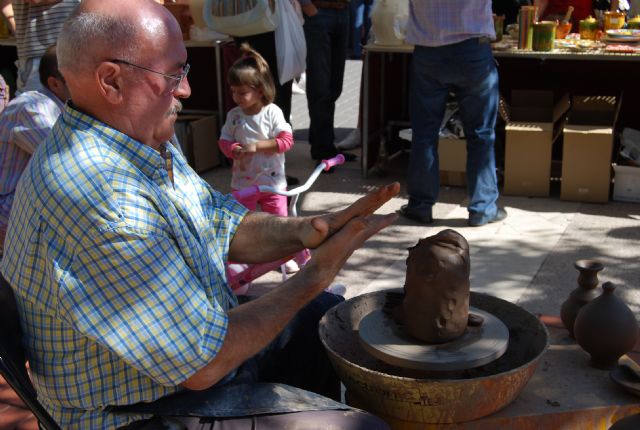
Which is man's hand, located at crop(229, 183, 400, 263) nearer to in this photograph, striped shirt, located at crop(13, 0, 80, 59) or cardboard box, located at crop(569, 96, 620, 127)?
striped shirt, located at crop(13, 0, 80, 59)

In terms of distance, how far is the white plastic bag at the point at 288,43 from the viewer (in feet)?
18.7

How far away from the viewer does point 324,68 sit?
6.30 metres

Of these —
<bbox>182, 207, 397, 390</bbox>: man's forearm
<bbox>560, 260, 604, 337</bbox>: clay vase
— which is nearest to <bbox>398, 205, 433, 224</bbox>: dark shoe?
<bbox>560, 260, 604, 337</bbox>: clay vase

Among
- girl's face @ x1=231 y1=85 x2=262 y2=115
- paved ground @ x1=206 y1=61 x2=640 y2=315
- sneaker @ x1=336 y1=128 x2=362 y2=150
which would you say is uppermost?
girl's face @ x1=231 y1=85 x2=262 y2=115

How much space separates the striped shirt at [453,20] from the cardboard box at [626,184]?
55.5 inches

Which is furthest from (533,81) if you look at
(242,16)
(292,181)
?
(242,16)

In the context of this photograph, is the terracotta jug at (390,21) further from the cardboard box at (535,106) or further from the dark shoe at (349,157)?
the dark shoe at (349,157)

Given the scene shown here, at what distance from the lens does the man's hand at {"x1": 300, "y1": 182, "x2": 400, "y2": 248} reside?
220 cm

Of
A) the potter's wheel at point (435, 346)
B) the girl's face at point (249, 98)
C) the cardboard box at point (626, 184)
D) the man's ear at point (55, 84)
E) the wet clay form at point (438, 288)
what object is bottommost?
the cardboard box at point (626, 184)

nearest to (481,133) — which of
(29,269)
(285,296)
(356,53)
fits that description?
(285,296)

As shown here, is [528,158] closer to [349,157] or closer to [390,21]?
[390,21]

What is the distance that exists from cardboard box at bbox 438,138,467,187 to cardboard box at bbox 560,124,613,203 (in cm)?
71

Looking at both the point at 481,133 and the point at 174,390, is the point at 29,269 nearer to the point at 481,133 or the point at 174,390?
the point at 174,390

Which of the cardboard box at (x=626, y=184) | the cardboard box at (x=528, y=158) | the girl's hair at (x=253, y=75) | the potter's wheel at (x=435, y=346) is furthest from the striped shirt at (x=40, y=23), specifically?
the cardboard box at (x=626, y=184)
